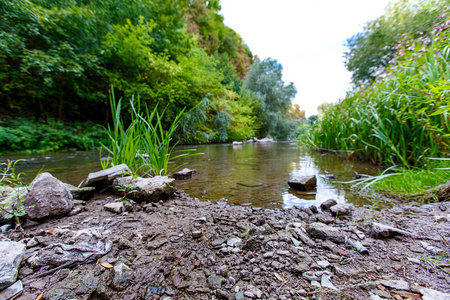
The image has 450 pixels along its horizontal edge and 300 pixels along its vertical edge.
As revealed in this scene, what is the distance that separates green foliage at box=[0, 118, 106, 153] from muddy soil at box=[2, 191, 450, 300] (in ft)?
14.5

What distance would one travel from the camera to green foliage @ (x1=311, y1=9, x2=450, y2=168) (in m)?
1.34

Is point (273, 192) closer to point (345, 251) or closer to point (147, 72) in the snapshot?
point (345, 251)

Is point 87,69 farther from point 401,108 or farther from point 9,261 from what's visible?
point 401,108

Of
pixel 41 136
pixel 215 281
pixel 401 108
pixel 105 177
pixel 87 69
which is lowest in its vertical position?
pixel 215 281

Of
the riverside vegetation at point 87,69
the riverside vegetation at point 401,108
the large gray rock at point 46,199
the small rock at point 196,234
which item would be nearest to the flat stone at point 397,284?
the small rock at point 196,234

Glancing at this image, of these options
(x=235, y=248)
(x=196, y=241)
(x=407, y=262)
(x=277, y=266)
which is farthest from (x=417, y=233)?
(x=196, y=241)

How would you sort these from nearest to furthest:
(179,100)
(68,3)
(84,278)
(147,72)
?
1. (84,278)
2. (68,3)
3. (147,72)
4. (179,100)

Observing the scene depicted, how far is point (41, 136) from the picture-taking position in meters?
5.25

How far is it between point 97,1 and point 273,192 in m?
8.91

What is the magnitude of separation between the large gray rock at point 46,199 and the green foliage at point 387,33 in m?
7.42

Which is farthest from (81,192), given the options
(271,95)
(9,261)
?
(271,95)

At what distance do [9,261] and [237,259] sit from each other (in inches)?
26.2

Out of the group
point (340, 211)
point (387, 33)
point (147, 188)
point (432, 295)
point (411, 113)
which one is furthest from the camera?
point (387, 33)

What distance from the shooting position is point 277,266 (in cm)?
57
